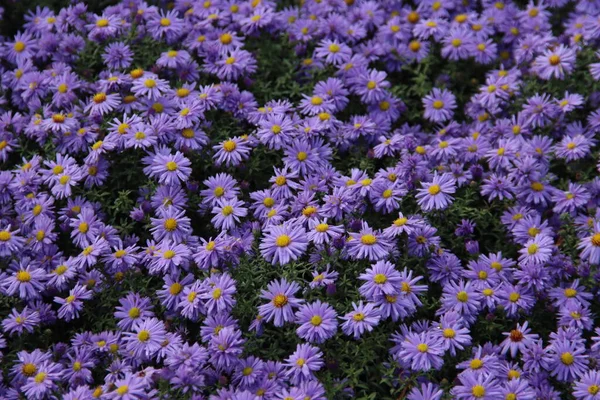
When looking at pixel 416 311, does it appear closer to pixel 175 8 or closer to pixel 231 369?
pixel 231 369

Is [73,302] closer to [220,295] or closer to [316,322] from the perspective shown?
[220,295]

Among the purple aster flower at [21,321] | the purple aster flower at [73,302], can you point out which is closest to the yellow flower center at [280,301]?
the purple aster flower at [73,302]

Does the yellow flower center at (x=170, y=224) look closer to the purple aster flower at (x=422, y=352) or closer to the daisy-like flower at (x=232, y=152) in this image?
the daisy-like flower at (x=232, y=152)

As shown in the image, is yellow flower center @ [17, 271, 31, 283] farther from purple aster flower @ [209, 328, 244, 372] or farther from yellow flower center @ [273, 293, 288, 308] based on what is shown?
yellow flower center @ [273, 293, 288, 308]

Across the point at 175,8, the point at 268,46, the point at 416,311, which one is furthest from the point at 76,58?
the point at 416,311

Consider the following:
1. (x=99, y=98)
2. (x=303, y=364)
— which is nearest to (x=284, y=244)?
(x=303, y=364)
